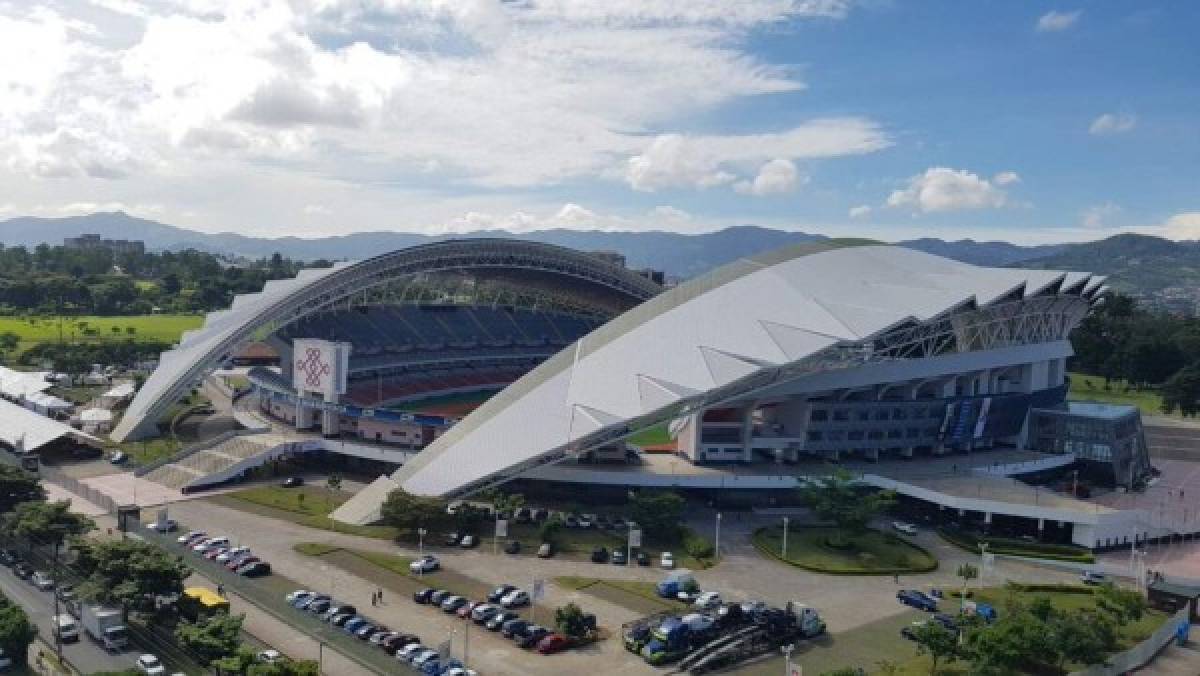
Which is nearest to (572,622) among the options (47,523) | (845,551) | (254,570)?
(254,570)

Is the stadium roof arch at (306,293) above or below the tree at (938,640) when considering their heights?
above

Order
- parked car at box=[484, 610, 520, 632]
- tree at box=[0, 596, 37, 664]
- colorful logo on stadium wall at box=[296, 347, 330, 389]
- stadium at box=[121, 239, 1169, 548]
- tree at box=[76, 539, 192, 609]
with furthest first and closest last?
colorful logo on stadium wall at box=[296, 347, 330, 389] → stadium at box=[121, 239, 1169, 548] → parked car at box=[484, 610, 520, 632] → tree at box=[76, 539, 192, 609] → tree at box=[0, 596, 37, 664]

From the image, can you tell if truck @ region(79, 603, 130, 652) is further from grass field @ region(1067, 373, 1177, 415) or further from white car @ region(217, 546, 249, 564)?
grass field @ region(1067, 373, 1177, 415)

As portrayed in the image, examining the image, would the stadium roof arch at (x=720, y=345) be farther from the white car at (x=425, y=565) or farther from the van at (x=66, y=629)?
the van at (x=66, y=629)

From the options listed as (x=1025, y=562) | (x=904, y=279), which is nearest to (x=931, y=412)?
(x=904, y=279)

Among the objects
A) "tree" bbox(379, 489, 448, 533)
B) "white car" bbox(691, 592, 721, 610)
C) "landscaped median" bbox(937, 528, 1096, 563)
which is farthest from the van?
"landscaped median" bbox(937, 528, 1096, 563)

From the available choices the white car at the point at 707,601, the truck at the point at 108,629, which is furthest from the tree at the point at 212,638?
the white car at the point at 707,601
